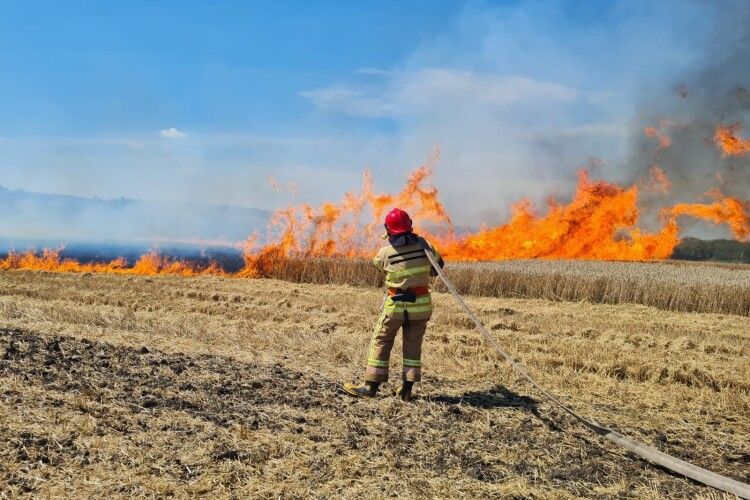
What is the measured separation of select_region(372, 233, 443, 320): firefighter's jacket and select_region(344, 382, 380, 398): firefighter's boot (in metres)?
0.85

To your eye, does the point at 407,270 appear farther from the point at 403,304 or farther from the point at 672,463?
the point at 672,463

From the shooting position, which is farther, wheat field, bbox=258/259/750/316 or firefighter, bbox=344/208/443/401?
wheat field, bbox=258/259/750/316

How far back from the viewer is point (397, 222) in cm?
761

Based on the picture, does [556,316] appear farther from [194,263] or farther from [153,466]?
[194,263]

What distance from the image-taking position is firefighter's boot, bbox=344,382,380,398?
25.0 feet

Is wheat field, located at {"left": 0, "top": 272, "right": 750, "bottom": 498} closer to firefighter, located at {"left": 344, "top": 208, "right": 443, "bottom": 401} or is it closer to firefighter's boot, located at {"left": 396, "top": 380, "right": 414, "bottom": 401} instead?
firefighter's boot, located at {"left": 396, "top": 380, "right": 414, "bottom": 401}

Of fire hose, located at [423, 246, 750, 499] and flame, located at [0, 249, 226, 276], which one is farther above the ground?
flame, located at [0, 249, 226, 276]

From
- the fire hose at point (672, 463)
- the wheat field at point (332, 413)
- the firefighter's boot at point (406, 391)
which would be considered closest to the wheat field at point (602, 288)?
the wheat field at point (332, 413)

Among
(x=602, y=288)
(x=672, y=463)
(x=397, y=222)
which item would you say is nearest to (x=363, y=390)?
(x=397, y=222)

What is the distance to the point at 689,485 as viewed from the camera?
5.73 metres

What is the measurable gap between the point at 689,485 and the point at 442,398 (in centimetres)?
284

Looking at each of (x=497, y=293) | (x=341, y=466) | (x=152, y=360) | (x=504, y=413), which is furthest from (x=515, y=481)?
(x=497, y=293)

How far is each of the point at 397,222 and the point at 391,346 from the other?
4.58 feet

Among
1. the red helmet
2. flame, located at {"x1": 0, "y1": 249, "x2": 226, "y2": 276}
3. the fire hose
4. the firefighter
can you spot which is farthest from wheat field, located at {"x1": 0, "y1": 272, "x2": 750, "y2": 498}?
flame, located at {"x1": 0, "y1": 249, "x2": 226, "y2": 276}
